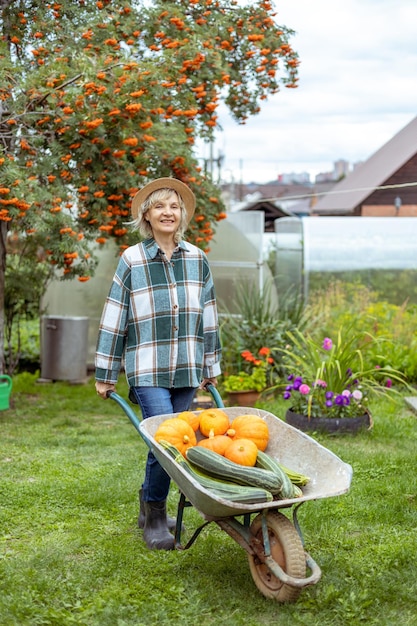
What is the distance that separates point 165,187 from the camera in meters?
3.90

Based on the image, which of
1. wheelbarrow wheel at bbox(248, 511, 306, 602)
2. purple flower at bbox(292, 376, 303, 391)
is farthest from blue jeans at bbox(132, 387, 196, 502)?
purple flower at bbox(292, 376, 303, 391)

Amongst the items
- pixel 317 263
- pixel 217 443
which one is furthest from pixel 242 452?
pixel 317 263

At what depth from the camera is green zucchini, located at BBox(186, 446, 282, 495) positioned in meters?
3.14

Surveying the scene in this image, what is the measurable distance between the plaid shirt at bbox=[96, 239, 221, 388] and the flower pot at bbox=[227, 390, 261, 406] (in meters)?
3.50

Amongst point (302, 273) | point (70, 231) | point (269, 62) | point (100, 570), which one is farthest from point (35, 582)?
point (302, 273)

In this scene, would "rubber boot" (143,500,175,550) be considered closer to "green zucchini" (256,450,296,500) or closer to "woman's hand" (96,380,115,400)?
"woman's hand" (96,380,115,400)

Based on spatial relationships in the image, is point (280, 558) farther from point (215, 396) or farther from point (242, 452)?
point (215, 396)

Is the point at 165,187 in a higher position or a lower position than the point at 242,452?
higher

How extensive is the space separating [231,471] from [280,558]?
38 cm

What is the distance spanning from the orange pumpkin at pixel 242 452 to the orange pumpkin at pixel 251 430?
0.42 ft

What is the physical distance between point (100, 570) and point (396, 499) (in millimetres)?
1778

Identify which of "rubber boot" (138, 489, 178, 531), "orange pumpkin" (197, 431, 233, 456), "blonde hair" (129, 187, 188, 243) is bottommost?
"rubber boot" (138, 489, 178, 531)

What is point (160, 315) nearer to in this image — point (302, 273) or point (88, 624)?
point (88, 624)

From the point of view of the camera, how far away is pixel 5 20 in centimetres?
724
